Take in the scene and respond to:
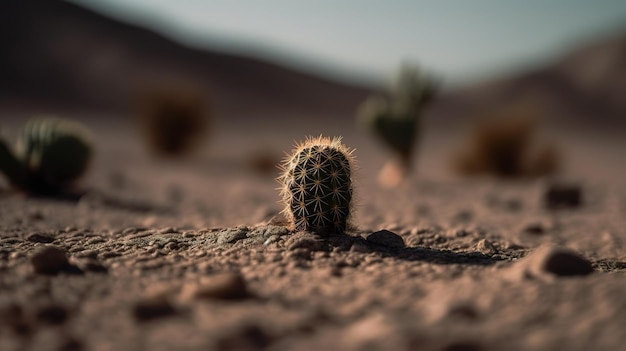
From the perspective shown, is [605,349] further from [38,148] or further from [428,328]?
[38,148]

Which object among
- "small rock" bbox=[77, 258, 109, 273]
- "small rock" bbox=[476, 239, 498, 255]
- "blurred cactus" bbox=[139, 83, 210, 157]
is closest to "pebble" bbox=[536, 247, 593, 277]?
"small rock" bbox=[476, 239, 498, 255]

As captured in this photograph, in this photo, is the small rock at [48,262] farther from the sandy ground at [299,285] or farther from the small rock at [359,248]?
the small rock at [359,248]

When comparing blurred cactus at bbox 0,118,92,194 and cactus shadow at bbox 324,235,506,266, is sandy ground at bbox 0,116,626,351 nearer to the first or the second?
cactus shadow at bbox 324,235,506,266

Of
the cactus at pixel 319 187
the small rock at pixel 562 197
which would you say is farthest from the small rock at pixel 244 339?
the small rock at pixel 562 197

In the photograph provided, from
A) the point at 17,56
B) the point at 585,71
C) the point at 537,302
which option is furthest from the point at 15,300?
the point at 585,71

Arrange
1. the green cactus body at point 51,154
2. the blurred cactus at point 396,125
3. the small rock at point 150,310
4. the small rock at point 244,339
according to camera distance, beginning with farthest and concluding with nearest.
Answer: the blurred cactus at point 396,125 → the green cactus body at point 51,154 → the small rock at point 150,310 → the small rock at point 244,339
